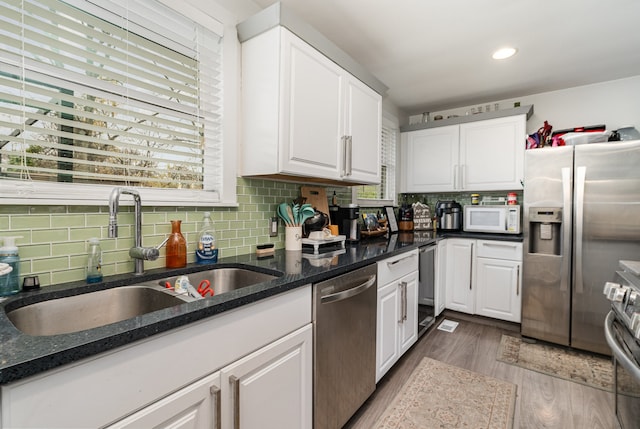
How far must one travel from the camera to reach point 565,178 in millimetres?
2457

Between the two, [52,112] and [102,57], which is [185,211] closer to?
[52,112]

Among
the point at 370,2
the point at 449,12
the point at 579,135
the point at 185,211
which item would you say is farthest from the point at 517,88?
the point at 185,211

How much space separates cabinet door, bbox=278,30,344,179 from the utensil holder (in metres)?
0.40

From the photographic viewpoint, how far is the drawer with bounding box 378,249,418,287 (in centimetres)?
188

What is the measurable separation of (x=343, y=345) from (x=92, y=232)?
1237 millimetres

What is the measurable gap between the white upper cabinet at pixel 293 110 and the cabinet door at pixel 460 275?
1807mm

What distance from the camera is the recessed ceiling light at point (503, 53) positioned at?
2.36 meters

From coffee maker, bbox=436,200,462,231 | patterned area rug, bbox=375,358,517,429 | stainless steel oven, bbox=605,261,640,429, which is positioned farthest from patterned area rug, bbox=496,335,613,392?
coffee maker, bbox=436,200,462,231

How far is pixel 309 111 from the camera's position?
1.74 meters

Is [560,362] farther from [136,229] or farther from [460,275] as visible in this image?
[136,229]

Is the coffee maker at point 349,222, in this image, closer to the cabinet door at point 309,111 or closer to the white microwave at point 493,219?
the cabinet door at point 309,111

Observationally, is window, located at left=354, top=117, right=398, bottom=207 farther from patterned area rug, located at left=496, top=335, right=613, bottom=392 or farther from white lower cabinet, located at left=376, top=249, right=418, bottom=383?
patterned area rug, located at left=496, top=335, right=613, bottom=392

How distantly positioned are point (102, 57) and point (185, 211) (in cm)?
74

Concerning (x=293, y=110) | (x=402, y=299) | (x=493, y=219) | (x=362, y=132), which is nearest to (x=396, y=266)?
(x=402, y=299)
